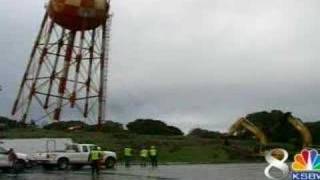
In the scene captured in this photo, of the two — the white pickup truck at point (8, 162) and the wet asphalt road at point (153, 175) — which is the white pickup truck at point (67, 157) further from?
the white pickup truck at point (8, 162)

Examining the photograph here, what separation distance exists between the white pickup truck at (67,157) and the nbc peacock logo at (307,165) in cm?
3801

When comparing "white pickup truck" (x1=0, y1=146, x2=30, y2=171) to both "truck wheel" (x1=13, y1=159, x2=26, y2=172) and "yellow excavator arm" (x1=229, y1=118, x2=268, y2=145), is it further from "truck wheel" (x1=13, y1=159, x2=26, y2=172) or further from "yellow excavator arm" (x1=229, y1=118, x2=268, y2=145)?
"yellow excavator arm" (x1=229, y1=118, x2=268, y2=145)

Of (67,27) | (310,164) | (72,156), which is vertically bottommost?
(310,164)

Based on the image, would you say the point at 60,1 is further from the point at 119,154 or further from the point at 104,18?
the point at 119,154

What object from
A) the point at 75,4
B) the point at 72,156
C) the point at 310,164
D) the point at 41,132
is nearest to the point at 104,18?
the point at 75,4

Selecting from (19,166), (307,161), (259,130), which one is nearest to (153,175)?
(19,166)

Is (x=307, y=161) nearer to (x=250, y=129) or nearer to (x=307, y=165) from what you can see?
(x=307, y=165)

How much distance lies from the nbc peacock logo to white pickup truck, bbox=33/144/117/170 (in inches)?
1497

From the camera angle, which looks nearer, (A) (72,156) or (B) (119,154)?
(A) (72,156)

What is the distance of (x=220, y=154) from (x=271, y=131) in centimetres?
600

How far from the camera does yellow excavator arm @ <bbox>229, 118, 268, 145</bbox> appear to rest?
6225 cm

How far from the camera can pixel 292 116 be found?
172ft

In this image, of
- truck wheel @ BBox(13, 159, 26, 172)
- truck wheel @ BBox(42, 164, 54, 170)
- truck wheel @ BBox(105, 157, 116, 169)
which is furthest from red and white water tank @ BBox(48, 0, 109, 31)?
truck wheel @ BBox(13, 159, 26, 172)

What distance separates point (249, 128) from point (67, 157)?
19130 millimetres
